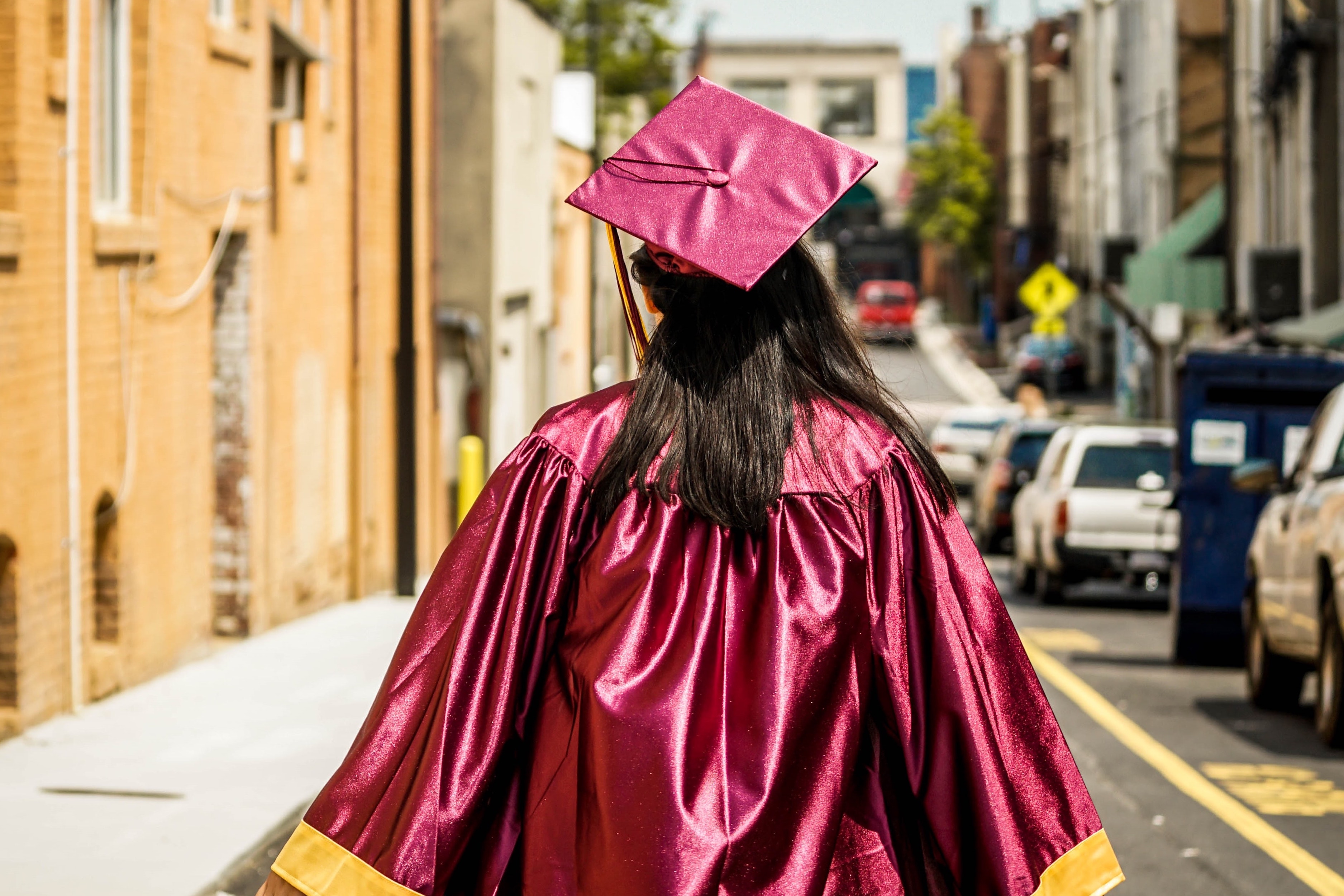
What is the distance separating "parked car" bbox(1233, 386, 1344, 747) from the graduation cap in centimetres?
684

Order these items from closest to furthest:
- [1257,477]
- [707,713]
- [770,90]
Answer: [707,713] → [1257,477] → [770,90]

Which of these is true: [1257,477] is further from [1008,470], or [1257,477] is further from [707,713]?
[1008,470]

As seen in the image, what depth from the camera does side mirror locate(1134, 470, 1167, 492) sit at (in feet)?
57.7

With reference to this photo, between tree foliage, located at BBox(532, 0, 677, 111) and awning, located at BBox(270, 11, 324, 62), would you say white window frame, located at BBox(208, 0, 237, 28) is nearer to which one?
awning, located at BBox(270, 11, 324, 62)

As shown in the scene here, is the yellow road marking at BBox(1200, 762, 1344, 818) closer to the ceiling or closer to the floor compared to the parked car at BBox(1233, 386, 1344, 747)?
closer to the floor

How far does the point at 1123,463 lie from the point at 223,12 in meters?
9.34

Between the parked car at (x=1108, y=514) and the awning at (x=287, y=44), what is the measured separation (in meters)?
7.67

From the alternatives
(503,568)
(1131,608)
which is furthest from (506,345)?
(503,568)

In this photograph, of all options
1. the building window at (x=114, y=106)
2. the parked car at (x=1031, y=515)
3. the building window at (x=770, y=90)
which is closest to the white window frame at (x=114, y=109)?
the building window at (x=114, y=106)

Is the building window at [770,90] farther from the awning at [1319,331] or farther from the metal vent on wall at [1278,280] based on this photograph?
the awning at [1319,331]

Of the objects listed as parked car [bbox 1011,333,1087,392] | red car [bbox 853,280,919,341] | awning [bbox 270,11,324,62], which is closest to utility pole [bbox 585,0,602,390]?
awning [bbox 270,11,324,62]

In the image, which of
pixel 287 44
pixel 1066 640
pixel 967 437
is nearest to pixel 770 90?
pixel 967 437

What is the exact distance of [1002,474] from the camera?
22.1 m

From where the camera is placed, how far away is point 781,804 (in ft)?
8.61
